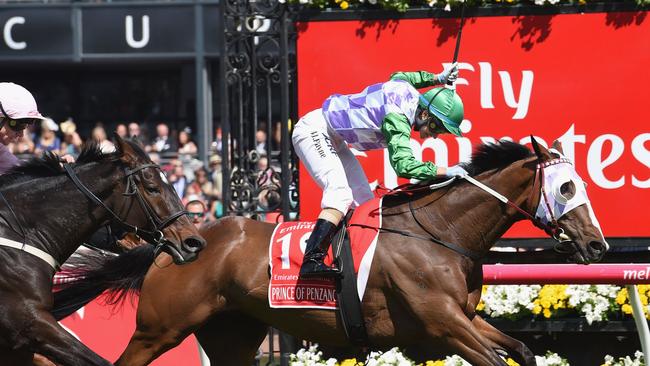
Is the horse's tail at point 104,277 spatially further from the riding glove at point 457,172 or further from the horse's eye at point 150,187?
the riding glove at point 457,172

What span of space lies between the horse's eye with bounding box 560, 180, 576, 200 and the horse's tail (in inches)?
86.4

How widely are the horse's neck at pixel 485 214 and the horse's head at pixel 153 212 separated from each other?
129cm

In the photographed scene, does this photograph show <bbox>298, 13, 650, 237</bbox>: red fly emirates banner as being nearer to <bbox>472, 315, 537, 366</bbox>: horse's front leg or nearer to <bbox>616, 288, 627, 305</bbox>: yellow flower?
<bbox>616, 288, 627, 305</bbox>: yellow flower

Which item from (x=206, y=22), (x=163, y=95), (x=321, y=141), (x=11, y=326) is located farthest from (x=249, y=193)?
(x=163, y=95)

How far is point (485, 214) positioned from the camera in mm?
5438

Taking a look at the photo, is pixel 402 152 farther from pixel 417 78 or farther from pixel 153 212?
pixel 153 212

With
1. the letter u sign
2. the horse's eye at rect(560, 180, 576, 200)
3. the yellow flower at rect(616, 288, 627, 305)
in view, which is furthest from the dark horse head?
the letter u sign

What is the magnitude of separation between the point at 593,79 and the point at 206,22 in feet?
35.1

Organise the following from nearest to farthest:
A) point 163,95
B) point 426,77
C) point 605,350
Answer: point 426,77, point 605,350, point 163,95

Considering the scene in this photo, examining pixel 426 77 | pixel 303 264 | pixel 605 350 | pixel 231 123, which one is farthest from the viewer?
pixel 231 123

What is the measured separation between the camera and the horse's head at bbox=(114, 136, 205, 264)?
16.2 feet

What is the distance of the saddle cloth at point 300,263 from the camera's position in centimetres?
545

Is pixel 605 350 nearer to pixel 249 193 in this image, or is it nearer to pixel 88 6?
pixel 249 193

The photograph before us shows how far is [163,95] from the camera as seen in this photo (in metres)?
18.8
